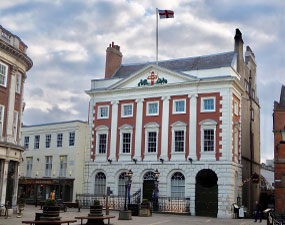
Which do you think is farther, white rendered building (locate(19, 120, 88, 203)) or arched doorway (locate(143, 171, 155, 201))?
white rendered building (locate(19, 120, 88, 203))

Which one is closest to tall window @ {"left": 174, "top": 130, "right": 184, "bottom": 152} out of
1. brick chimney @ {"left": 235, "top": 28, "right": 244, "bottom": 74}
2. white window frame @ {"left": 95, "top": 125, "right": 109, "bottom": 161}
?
white window frame @ {"left": 95, "top": 125, "right": 109, "bottom": 161}

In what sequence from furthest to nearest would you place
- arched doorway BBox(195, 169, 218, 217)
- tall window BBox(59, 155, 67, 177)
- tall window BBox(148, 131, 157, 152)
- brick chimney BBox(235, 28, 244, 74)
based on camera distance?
tall window BBox(59, 155, 67, 177)
brick chimney BBox(235, 28, 244, 74)
tall window BBox(148, 131, 157, 152)
arched doorway BBox(195, 169, 218, 217)

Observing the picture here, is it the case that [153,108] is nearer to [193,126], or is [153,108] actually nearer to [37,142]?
[193,126]

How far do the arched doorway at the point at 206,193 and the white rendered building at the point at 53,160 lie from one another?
43.3 ft

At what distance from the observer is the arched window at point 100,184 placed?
44344mm

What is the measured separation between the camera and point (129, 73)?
48094 mm

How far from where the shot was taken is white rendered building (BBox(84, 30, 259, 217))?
3878 cm

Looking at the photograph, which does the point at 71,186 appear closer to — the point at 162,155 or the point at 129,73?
the point at 162,155

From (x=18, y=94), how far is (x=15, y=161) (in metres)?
4.87

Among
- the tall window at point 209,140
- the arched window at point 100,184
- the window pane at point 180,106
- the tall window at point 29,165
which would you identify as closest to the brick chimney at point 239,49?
the window pane at point 180,106

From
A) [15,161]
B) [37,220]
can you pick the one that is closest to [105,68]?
[15,161]

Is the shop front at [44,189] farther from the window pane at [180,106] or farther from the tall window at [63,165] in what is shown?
the window pane at [180,106]

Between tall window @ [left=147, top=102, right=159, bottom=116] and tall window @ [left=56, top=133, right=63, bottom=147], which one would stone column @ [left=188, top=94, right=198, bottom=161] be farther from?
tall window @ [left=56, top=133, right=63, bottom=147]

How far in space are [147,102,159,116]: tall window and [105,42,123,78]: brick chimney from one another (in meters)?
7.52
